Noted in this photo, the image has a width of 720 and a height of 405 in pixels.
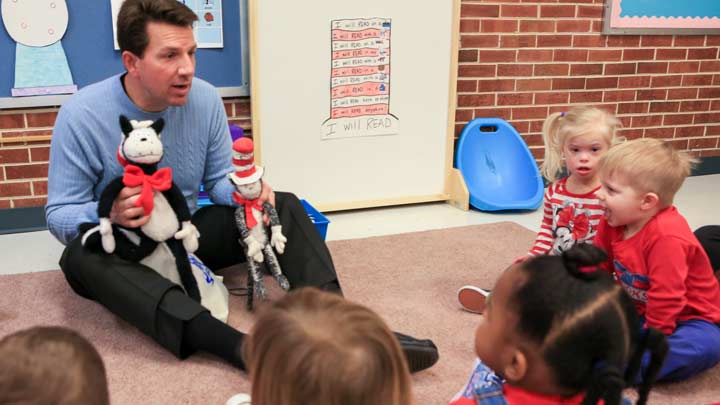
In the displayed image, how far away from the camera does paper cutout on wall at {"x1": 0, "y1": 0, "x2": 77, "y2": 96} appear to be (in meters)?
2.32

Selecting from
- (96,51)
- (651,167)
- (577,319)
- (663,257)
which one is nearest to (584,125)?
(651,167)

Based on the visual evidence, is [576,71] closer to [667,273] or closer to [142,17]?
[667,273]

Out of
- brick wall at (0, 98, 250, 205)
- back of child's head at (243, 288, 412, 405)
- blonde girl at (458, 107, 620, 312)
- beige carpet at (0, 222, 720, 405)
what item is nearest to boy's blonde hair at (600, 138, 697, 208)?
blonde girl at (458, 107, 620, 312)

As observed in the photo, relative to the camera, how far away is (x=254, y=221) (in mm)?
1744

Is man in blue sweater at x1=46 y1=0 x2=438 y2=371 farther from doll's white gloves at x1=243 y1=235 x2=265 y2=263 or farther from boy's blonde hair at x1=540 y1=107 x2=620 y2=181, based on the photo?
boy's blonde hair at x1=540 y1=107 x2=620 y2=181

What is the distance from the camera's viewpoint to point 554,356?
89 cm

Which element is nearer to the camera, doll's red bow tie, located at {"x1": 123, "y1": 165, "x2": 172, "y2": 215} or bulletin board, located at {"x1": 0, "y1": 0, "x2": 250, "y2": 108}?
doll's red bow tie, located at {"x1": 123, "y1": 165, "x2": 172, "y2": 215}

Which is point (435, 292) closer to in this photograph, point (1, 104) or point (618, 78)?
point (1, 104)

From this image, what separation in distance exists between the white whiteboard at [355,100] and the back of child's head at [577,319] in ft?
6.07

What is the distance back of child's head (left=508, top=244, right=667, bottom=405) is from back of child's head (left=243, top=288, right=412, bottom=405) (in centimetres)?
21

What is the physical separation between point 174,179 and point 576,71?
2119mm

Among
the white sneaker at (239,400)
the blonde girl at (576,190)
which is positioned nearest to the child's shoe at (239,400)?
the white sneaker at (239,400)

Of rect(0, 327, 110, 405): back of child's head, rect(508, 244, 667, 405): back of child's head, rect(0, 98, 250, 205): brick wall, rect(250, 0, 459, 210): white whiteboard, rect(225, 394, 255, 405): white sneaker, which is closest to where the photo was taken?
rect(0, 327, 110, 405): back of child's head

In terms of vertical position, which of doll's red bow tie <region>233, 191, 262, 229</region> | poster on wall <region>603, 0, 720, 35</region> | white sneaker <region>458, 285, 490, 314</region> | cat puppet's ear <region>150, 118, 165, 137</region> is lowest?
white sneaker <region>458, 285, 490, 314</region>
